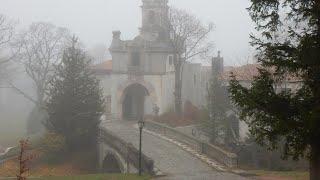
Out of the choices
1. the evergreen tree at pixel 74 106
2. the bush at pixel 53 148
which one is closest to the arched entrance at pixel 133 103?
the evergreen tree at pixel 74 106

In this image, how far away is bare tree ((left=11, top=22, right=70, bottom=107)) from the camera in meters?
50.0

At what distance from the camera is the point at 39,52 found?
51781 millimetres

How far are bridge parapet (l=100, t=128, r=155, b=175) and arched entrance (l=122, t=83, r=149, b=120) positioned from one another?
12.9 m

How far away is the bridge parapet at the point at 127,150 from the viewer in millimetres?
24328

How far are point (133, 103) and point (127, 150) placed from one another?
17968 mm

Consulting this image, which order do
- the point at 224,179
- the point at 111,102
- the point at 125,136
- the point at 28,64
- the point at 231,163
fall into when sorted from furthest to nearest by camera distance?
the point at 28,64 → the point at 111,102 → the point at 125,136 → the point at 231,163 → the point at 224,179

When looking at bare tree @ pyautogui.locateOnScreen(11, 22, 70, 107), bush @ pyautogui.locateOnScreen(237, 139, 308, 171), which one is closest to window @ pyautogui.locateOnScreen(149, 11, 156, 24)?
bare tree @ pyautogui.locateOnScreen(11, 22, 70, 107)

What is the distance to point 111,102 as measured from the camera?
4412 cm

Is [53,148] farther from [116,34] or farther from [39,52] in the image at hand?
[39,52]

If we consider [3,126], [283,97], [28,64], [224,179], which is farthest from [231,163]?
[3,126]

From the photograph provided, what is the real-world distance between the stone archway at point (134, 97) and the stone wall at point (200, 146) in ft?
18.5

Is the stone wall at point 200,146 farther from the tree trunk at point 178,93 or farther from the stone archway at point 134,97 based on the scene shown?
the tree trunk at point 178,93

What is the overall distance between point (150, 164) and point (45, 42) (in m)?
32.0

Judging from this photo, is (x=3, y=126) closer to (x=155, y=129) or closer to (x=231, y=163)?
(x=155, y=129)
